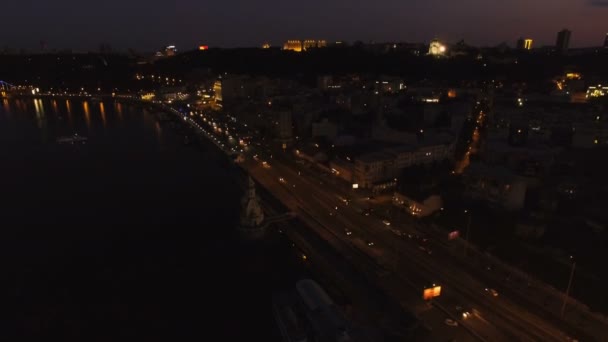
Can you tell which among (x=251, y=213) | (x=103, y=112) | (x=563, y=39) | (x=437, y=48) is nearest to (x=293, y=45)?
(x=437, y=48)

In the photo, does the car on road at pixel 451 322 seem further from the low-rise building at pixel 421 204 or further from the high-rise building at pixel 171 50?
the high-rise building at pixel 171 50

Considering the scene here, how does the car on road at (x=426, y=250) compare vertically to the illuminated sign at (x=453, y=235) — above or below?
below

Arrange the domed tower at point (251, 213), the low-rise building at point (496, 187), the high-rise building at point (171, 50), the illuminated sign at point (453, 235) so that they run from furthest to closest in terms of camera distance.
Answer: the high-rise building at point (171, 50), the domed tower at point (251, 213), the low-rise building at point (496, 187), the illuminated sign at point (453, 235)

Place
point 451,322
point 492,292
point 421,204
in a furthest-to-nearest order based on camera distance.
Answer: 1. point 421,204
2. point 492,292
3. point 451,322

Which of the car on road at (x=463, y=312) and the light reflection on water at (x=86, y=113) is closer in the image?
the car on road at (x=463, y=312)

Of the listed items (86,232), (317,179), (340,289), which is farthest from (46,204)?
(340,289)

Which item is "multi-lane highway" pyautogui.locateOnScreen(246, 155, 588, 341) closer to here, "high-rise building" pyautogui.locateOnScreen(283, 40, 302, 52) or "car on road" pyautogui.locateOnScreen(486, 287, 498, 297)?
"car on road" pyautogui.locateOnScreen(486, 287, 498, 297)

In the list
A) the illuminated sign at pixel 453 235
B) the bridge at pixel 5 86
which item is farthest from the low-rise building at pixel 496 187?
the bridge at pixel 5 86

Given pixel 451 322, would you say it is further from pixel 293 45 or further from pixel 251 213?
pixel 293 45

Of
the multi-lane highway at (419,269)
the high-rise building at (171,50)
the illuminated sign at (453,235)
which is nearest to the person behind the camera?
the multi-lane highway at (419,269)
